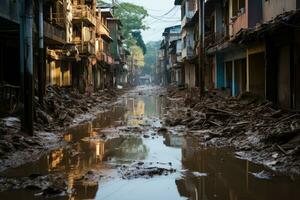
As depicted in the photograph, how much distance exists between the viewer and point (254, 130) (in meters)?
14.9

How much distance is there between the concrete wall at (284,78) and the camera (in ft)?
66.4

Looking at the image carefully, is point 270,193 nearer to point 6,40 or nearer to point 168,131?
point 168,131

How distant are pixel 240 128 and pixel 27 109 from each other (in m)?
6.54

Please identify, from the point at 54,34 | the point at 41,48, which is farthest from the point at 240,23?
the point at 41,48

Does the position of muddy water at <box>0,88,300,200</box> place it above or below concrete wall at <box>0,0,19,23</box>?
below

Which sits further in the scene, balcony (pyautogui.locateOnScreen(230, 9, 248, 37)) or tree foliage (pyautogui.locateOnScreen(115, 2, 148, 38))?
tree foliage (pyautogui.locateOnScreen(115, 2, 148, 38))

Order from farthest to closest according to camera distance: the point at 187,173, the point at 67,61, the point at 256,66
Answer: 1. the point at 67,61
2. the point at 256,66
3. the point at 187,173

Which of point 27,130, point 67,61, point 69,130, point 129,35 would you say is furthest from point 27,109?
point 129,35

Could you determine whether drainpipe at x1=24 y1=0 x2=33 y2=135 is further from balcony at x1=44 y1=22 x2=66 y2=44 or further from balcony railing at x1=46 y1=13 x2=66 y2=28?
balcony railing at x1=46 y1=13 x2=66 y2=28

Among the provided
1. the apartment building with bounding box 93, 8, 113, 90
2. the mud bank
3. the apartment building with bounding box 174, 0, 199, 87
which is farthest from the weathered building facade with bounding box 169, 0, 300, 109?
the apartment building with bounding box 93, 8, 113, 90

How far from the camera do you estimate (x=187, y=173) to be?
10570 mm

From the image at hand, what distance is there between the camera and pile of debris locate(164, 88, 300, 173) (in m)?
11.5

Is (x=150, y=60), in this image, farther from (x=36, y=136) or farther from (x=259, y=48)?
(x=36, y=136)

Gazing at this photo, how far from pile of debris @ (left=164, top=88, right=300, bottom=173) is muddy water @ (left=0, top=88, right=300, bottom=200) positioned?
59cm
